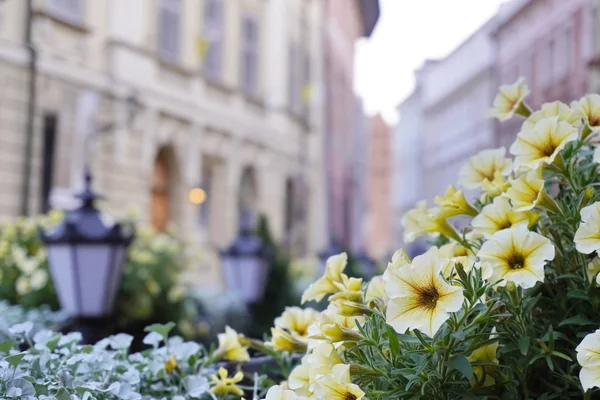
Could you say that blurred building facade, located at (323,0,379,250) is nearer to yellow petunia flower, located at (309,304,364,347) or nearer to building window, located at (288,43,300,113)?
building window, located at (288,43,300,113)

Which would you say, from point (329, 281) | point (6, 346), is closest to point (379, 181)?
point (329, 281)

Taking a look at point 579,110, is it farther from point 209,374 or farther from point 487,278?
point 209,374

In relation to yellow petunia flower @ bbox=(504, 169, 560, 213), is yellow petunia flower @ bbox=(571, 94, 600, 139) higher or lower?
higher

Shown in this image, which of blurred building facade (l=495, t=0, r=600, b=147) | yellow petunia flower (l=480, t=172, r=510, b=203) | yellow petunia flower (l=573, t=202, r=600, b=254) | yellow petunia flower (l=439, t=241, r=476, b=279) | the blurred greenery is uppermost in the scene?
blurred building facade (l=495, t=0, r=600, b=147)

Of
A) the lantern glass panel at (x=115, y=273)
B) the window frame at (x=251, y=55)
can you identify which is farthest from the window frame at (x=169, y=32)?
the lantern glass panel at (x=115, y=273)

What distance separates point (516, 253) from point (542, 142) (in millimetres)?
241

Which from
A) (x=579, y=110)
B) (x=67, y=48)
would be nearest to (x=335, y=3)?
(x=67, y=48)

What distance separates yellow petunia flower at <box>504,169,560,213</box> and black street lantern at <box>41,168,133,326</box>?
1824mm

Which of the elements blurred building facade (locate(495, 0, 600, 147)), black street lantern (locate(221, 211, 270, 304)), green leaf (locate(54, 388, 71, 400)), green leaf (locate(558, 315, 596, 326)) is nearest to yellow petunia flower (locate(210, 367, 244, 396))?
green leaf (locate(54, 388, 71, 400))

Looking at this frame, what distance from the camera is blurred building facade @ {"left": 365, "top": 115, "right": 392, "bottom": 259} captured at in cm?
4228

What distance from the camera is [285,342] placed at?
4.36 feet

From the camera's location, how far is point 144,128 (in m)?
9.25

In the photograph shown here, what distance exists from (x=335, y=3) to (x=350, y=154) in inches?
196

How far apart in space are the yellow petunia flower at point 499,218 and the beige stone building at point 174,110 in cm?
635
